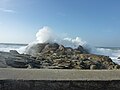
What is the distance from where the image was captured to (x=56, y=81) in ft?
11.4

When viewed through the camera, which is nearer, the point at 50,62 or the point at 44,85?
the point at 44,85

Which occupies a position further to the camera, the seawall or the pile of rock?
the pile of rock

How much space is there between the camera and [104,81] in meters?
3.58

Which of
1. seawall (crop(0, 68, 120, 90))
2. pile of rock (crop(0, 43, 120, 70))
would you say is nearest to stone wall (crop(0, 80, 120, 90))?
seawall (crop(0, 68, 120, 90))

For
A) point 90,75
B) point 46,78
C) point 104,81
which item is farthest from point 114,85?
point 46,78

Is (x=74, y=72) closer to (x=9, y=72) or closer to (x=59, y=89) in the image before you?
(x=59, y=89)

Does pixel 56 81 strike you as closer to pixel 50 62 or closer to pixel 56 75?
pixel 56 75

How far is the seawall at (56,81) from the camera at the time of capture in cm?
346

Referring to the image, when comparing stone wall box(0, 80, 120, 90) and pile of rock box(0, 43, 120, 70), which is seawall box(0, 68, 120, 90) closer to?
stone wall box(0, 80, 120, 90)

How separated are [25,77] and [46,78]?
10.9 inches

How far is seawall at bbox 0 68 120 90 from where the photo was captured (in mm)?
3459

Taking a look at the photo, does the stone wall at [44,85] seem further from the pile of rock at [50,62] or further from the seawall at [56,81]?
the pile of rock at [50,62]

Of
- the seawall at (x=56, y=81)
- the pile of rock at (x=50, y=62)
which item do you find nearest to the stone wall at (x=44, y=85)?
the seawall at (x=56, y=81)

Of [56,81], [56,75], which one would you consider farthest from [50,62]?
[56,81]
